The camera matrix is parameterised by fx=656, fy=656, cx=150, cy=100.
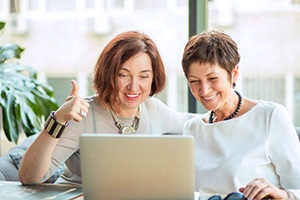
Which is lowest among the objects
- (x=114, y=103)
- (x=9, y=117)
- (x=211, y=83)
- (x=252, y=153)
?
(x=9, y=117)

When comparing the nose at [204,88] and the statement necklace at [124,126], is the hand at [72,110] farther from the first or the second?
the nose at [204,88]

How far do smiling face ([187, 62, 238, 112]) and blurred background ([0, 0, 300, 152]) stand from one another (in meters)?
2.62

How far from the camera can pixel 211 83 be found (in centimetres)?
222

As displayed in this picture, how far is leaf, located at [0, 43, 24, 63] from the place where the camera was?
3.54 metres

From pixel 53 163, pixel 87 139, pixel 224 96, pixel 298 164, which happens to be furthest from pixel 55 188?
pixel 298 164

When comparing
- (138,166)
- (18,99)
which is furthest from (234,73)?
(18,99)

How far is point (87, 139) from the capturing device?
1795mm

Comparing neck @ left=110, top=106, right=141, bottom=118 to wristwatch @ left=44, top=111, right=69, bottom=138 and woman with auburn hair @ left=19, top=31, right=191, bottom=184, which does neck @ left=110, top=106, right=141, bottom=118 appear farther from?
wristwatch @ left=44, top=111, right=69, bottom=138

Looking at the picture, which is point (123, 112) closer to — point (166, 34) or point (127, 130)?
point (127, 130)

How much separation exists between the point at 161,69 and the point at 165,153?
781mm

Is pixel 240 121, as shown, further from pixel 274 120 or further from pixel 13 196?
pixel 13 196

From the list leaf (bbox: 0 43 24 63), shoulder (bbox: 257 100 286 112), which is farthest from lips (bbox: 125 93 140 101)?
leaf (bbox: 0 43 24 63)

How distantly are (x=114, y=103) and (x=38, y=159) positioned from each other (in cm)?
38

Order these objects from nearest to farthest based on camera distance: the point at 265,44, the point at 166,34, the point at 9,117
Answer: the point at 9,117 < the point at 265,44 < the point at 166,34
